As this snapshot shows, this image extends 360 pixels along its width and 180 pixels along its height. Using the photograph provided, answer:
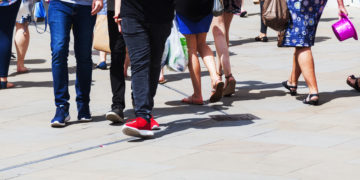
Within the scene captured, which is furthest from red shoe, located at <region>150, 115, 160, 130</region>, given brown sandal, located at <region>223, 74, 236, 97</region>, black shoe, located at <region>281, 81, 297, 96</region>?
black shoe, located at <region>281, 81, 297, 96</region>

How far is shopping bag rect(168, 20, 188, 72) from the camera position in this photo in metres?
8.66

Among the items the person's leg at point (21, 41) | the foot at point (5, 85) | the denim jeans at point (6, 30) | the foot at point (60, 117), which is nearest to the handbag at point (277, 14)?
the foot at point (60, 117)

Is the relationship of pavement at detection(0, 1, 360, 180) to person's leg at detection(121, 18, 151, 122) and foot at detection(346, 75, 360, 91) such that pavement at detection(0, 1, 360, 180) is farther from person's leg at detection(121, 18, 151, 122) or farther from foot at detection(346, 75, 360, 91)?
person's leg at detection(121, 18, 151, 122)

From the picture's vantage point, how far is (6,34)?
10148 millimetres

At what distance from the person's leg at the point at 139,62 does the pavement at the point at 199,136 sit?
0.28 meters

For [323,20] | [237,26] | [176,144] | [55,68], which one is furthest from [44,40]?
[176,144]

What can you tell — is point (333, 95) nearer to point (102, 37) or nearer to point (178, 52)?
point (178, 52)

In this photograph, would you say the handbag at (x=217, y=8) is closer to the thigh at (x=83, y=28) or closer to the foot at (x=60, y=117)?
the thigh at (x=83, y=28)

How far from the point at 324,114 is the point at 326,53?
5.16 metres

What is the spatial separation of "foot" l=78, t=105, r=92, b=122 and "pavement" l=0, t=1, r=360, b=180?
0.08 m

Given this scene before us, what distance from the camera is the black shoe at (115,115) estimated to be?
7508 millimetres

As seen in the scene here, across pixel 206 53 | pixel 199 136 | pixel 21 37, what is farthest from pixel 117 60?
pixel 21 37

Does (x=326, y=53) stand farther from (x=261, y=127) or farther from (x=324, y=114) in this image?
(x=261, y=127)

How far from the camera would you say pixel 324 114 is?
7980 mm
